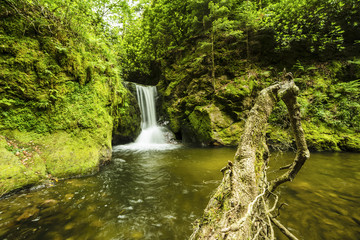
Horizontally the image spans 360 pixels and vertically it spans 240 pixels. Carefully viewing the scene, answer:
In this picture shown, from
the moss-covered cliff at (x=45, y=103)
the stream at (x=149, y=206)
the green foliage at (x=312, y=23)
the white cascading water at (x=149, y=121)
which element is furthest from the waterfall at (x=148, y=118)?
the green foliage at (x=312, y=23)

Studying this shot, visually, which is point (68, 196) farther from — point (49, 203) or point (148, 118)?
point (148, 118)

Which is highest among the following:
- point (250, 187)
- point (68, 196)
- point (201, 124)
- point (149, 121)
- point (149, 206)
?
point (149, 121)

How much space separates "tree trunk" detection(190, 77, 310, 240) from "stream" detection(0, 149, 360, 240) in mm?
1197

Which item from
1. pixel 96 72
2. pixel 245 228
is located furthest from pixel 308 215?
pixel 96 72

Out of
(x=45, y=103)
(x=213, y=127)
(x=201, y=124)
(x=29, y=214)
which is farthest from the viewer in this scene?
(x=201, y=124)

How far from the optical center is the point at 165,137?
11766 mm

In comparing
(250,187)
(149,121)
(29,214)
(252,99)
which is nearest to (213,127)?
(252,99)

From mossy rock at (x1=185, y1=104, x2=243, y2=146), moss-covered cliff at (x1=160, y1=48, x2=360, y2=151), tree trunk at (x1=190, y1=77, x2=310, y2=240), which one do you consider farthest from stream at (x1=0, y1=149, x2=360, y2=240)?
mossy rock at (x1=185, y1=104, x2=243, y2=146)

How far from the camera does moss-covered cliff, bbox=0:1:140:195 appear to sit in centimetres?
358

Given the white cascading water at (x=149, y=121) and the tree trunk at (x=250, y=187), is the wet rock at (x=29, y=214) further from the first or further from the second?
the white cascading water at (x=149, y=121)

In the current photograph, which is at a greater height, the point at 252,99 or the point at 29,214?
the point at 252,99

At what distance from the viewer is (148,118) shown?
1309 centimetres

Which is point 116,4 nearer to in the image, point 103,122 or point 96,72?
point 96,72

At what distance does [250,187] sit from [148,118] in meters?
12.4
